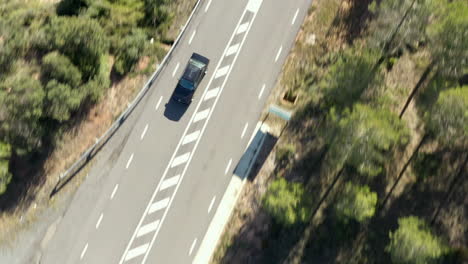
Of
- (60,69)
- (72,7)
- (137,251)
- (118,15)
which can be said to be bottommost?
(137,251)

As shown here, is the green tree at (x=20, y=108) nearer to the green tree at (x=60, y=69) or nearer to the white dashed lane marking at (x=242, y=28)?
the green tree at (x=60, y=69)

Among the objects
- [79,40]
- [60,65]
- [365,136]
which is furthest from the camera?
[79,40]

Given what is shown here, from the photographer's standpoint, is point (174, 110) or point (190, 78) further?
point (174, 110)

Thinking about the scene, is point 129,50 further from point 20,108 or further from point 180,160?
point 180,160

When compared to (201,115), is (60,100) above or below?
below

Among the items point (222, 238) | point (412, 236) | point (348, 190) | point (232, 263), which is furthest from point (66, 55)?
point (412, 236)

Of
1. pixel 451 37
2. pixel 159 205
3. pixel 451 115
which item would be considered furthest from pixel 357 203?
pixel 159 205
